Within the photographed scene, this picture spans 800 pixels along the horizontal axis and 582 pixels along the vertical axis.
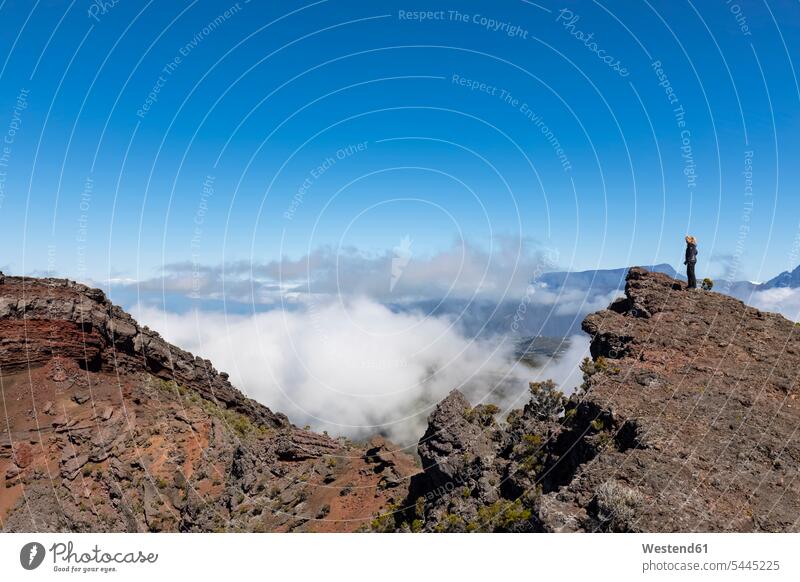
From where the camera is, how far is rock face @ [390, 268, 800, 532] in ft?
44.7

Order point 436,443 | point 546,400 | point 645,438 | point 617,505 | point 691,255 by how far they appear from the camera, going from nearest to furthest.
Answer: point 617,505
point 645,438
point 546,400
point 436,443
point 691,255

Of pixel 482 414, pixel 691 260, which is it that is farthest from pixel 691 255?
pixel 482 414

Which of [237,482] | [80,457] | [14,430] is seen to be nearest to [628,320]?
[237,482]

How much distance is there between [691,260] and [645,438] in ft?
41.0

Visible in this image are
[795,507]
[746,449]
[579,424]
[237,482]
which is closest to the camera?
[795,507]

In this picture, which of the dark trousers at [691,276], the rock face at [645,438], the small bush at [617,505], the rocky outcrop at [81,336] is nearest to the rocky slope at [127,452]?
the rocky outcrop at [81,336]

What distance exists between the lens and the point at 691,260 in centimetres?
2402

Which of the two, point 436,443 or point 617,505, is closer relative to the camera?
point 617,505

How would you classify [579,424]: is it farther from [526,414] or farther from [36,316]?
[36,316]

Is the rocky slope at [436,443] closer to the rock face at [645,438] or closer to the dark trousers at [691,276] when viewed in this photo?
the rock face at [645,438]

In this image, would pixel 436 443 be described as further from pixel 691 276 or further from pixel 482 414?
pixel 691 276

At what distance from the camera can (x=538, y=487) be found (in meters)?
17.6

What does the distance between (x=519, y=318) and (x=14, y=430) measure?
32.1 m

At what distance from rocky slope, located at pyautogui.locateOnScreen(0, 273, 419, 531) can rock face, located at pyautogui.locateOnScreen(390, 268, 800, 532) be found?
7.82 m
